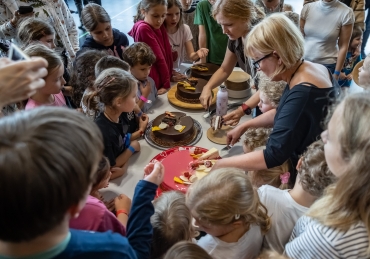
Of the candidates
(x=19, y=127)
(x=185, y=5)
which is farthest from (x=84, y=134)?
(x=185, y=5)

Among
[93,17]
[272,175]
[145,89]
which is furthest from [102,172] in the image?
[93,17]

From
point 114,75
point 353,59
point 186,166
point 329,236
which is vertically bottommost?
point 353,59

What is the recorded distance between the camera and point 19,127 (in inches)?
23.8

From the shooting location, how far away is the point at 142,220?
45.7 inches

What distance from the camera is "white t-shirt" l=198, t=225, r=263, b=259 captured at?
1.24m

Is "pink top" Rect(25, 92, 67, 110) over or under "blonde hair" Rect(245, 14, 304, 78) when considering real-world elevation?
under

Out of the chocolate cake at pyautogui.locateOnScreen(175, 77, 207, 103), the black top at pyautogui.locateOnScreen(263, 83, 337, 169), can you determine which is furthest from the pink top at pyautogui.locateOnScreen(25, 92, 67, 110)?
the black top at pyautogui.locateOnScreen(263, 83, 337, 169)

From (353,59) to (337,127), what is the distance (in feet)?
11.7

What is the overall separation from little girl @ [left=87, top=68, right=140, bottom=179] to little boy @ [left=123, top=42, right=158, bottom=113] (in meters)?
0.49

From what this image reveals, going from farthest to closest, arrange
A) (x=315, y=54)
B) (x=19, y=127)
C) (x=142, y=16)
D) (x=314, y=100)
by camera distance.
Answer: (x=315, y=54), (x=142, y=16), (x=314, y=100), (x=19, y=127)

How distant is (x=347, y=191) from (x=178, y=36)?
2740 millimetres

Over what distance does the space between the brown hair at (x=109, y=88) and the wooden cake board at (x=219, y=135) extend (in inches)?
26.9

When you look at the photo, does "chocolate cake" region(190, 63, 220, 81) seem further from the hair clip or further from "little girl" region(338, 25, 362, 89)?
"little girl" region(338, 25, 362, 89)

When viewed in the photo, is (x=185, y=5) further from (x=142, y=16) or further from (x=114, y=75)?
(x=114, y=75)
